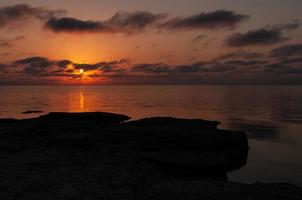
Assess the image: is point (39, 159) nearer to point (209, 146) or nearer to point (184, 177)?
point (184, 177)

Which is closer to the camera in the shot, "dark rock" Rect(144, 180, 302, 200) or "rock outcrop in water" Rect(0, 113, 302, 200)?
"dark rock" Rect(144, 180, 302, 200)

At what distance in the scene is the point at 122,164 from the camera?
31.2m

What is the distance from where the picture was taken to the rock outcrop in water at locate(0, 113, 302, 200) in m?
23.0

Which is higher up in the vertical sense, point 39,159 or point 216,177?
point 39,159

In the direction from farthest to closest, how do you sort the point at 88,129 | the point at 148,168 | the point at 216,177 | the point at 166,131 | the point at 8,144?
the point at 88,129, the point at 166,131, the point at 8,144, the point at 216,177, the point at 148,168

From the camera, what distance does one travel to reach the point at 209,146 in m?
39.1

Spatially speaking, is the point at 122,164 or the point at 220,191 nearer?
the point at 220,191

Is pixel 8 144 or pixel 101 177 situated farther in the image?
pixel 8 144

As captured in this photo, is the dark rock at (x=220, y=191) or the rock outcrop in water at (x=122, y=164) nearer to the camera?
the dark rock at (x=220, y=191)

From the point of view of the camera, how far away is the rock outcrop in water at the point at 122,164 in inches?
904

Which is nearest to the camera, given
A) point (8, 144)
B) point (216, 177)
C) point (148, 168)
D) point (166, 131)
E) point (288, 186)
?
point (288, 186)

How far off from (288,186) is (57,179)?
16479mm

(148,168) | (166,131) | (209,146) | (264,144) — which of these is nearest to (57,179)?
(148,168)

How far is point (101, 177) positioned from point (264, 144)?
1386 inches
